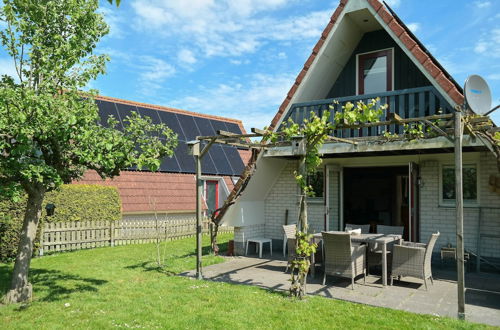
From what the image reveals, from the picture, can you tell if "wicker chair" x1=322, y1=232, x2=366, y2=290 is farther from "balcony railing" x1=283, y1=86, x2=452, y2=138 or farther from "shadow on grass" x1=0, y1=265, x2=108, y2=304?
"shadow on grass" x1=0, y1=265, x2=108, y2=304

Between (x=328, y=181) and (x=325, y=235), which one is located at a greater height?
(x=328, y=181)

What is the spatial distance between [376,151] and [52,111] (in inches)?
288

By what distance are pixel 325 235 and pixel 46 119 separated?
522 cm

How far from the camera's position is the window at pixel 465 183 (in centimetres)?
1027

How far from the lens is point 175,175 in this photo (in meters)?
18.3

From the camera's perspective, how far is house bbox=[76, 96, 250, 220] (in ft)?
53.1

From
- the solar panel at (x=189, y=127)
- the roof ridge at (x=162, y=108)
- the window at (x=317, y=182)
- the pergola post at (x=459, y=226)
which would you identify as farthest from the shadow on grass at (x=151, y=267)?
the solar panel at (x=189, y=127)

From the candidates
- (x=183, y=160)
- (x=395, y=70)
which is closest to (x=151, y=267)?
(x=395, y=70)

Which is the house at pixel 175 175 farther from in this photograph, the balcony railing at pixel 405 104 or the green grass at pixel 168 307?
the balcony railing at pixel 405 104

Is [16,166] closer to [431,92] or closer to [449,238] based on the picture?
[431,92]

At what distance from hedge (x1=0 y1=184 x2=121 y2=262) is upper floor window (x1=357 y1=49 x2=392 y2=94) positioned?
9.01 meters

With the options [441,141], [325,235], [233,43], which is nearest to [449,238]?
[441,141]

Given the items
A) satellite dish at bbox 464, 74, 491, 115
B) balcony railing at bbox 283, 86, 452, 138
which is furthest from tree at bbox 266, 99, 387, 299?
balcony railing at bbox 283, 86, 452, 138

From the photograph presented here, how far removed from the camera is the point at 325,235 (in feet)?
25.6
